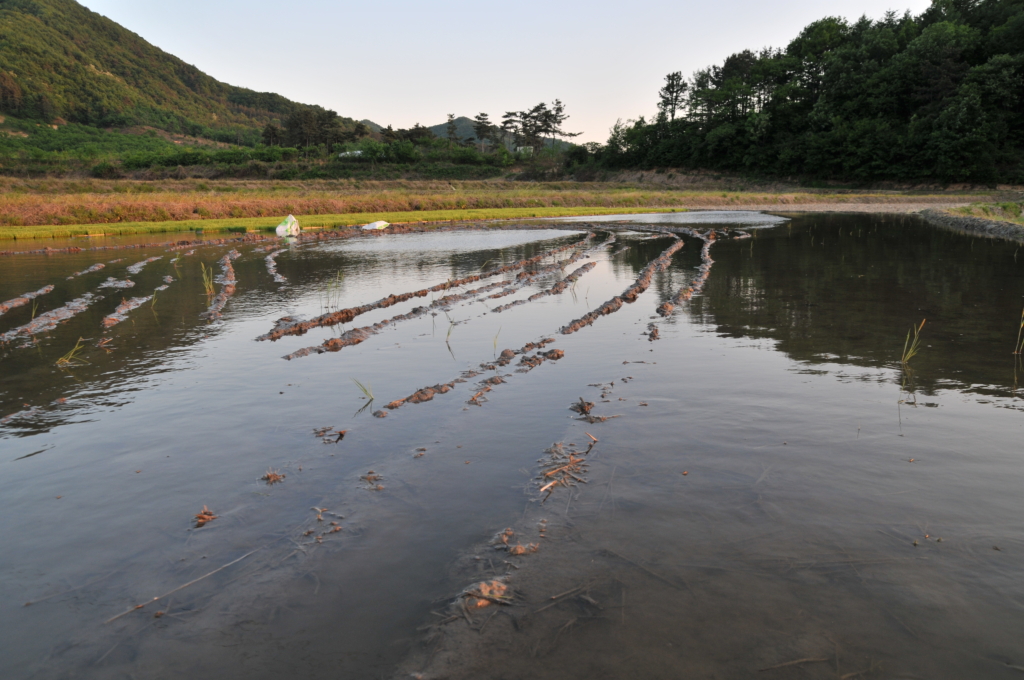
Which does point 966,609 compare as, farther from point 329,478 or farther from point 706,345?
point 706,345

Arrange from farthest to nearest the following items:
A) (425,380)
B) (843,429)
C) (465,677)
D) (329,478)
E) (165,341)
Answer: (165,341)
(425,380)
(843,429)
(329,478)
(465,677)

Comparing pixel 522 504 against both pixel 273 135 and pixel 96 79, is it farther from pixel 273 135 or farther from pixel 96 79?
pixel 96 79

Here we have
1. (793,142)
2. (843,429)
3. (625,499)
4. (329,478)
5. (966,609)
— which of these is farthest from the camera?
(793,142)

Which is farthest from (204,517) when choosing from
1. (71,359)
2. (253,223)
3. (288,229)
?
(253,223)

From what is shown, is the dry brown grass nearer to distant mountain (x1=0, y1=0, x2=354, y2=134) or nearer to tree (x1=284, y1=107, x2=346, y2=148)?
tree (x1=284, y1=107, x2=346, y2=148)

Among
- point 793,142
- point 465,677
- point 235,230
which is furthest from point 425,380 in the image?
point 793,142

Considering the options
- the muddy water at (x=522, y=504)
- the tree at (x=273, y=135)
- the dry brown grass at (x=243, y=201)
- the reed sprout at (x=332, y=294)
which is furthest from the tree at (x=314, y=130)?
the muddy water at (x=522, y=504)

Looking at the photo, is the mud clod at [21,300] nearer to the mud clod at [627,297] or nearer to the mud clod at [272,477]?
the mud clod at [272,477]

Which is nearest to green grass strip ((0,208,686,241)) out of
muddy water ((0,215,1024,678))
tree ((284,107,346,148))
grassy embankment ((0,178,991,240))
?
grassy embankment ((0,178,991,240))

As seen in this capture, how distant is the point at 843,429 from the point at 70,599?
18.8 feet

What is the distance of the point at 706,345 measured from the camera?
8.38 metres

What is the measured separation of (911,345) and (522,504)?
656cm

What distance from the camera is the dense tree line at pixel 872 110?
58438mm

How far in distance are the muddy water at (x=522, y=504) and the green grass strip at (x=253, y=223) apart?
2130cm
